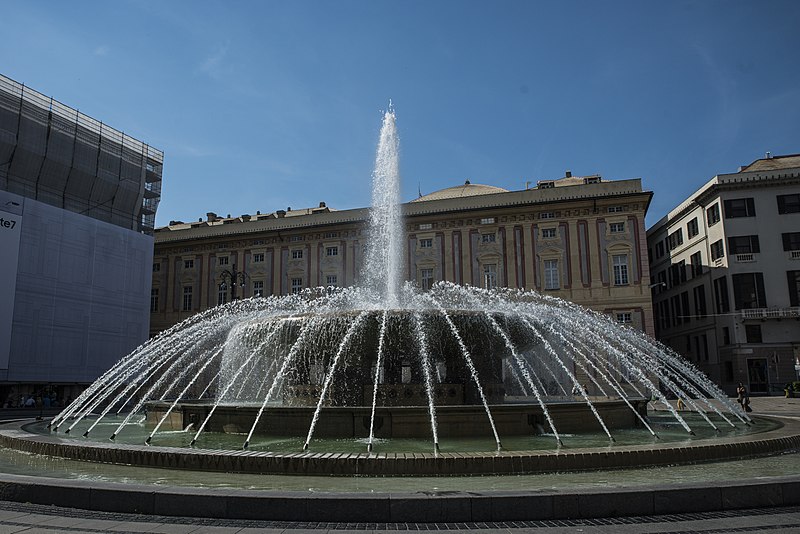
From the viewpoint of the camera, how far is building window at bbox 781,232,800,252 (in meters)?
38.5

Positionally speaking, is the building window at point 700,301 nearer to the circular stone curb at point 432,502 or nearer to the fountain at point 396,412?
the fountain at point 396,412

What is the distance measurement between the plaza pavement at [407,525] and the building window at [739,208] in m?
38.6

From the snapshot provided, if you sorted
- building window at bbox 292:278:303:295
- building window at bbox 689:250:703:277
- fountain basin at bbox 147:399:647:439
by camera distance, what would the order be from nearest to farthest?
fountain basin at bbox 147:399:647:439, building window at bbox 689:250:703:277, building window at bbox 292:278:303:295

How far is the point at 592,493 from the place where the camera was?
560 centimetres

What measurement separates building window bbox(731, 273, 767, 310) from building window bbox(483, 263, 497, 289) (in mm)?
14651

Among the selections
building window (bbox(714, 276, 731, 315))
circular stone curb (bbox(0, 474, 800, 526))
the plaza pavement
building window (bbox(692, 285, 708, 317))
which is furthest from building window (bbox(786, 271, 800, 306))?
the plaza pavement

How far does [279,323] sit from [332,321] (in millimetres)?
1497

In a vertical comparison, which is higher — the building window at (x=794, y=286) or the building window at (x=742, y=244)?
the building window at (x=742, y=244)

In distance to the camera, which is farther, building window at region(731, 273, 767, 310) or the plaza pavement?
building window at region(731, 273, 767, 310)

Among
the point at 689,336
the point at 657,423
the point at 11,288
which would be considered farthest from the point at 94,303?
the point at 689,336

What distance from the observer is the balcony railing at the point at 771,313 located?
37.2 m

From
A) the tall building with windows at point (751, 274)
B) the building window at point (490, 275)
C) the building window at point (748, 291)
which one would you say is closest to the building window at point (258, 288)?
the building window at point (490, 275)

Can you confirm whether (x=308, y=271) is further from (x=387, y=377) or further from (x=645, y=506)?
(x=645, y=506)

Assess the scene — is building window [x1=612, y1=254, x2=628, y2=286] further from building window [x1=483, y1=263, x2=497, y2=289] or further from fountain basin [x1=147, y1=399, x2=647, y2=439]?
fountain basin [x1=147, y1=399, x2=647, y2=439]
